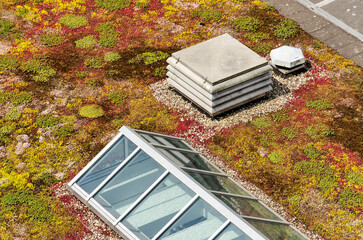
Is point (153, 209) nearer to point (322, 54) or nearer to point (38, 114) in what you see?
point (38, 114)

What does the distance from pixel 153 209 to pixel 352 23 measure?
45.6 ft

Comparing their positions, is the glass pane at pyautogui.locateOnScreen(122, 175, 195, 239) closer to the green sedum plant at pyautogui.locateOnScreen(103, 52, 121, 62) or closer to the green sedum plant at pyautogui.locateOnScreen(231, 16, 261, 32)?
the green sedum plant at pyautogui.locateOnScreen(103, 52, 121, 62)

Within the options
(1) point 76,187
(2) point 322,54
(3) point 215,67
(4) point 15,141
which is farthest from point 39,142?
(2) point 322,54

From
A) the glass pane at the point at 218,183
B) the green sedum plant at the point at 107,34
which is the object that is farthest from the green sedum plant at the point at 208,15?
the glass pane at the point at 218,183

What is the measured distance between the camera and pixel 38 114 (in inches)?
723

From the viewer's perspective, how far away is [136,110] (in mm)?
18344

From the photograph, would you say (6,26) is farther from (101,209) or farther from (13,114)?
(101,209)

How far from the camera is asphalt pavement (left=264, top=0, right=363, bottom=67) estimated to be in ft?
68.6

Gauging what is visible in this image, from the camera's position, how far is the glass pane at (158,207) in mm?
12711

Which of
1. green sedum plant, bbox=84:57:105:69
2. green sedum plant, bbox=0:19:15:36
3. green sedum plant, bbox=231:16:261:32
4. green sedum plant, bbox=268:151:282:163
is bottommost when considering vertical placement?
green sedum plant, bbox=268:151:282:163

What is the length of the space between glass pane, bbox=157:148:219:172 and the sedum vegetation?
1451 millimetres

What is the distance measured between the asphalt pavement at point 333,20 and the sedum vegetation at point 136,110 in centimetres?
56

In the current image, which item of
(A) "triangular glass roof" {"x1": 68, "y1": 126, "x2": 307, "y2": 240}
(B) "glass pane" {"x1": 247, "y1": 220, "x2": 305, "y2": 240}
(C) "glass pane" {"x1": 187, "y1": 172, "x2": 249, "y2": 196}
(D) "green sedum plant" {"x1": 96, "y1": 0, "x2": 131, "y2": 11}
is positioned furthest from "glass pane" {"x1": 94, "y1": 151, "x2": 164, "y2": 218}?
(D) "green sedum plant" {"x1": 96, "y1": 0, "x2": 131, "y2": 11}

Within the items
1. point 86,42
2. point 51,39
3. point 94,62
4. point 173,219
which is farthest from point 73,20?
point 173,219
